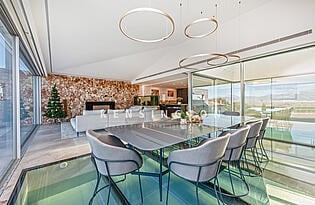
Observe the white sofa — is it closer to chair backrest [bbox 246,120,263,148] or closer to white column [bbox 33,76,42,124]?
white column [bbox 33,76,42,124]

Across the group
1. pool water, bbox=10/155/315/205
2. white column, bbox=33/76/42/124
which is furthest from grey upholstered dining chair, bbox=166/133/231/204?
white column, bbox=33/76/42/124

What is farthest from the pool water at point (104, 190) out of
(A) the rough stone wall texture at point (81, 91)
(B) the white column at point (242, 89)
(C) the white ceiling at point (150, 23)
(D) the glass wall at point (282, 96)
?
(A) the rough stone wall texture at point (81, 91)

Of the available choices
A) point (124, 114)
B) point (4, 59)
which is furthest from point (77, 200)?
point (124, 114)

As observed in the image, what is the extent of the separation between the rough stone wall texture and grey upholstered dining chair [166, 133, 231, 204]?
8.08m

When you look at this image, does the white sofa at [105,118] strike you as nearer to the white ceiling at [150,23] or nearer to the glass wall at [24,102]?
the glass wall at [24,102]

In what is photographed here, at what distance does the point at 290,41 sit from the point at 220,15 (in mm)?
1804

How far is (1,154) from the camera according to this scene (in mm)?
2385

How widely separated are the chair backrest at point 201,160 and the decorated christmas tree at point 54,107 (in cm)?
742

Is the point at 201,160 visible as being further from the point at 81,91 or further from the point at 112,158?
the point at 81,91

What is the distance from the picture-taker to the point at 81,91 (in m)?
8.39

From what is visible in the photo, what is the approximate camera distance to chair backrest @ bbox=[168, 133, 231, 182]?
1.40 metres

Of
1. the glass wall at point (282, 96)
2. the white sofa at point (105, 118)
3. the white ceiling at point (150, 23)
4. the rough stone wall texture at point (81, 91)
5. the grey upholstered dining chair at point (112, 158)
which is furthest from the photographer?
the rough stone wall texture at point (81, 91)

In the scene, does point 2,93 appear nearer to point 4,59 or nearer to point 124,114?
point 4,59

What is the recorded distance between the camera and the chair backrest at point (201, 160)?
1396 millimetres
